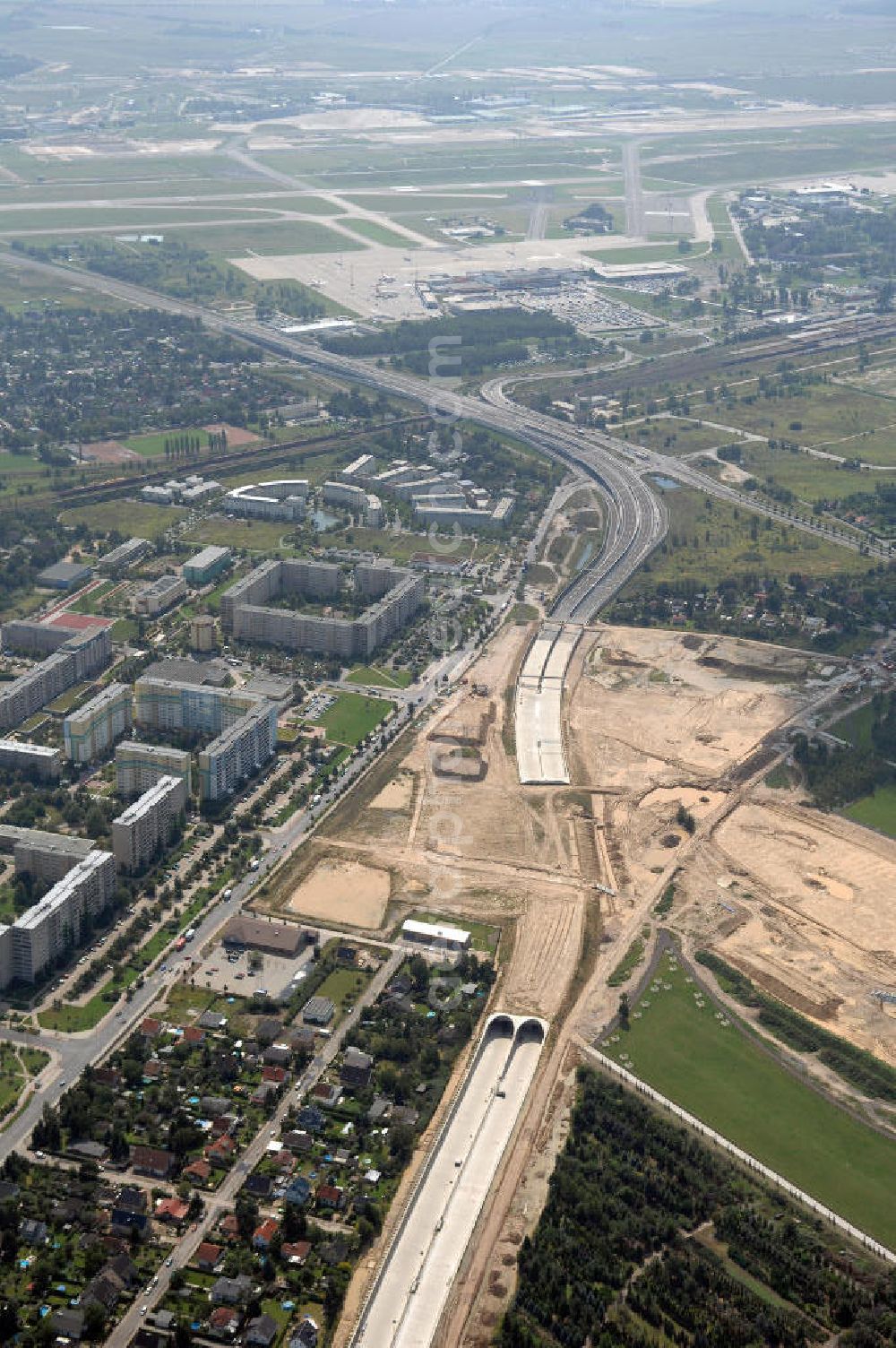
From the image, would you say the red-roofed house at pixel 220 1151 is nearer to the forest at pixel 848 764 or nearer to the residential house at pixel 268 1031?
the residential house at pixel 268 1031

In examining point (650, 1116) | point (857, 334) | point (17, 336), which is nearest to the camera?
point (650, 1116)

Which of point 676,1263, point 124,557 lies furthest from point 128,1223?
point 124,557

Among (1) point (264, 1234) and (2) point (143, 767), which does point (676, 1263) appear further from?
(2) point (143, 767)

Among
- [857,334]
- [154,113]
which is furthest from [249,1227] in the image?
[154,113]

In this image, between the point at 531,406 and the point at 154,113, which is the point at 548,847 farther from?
the point at 154,113

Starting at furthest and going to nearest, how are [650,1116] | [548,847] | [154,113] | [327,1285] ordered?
[154,113] < [548,847] < [650,1116] < [327,1285]

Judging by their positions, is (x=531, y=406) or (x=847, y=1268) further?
(x=531, y=406)
